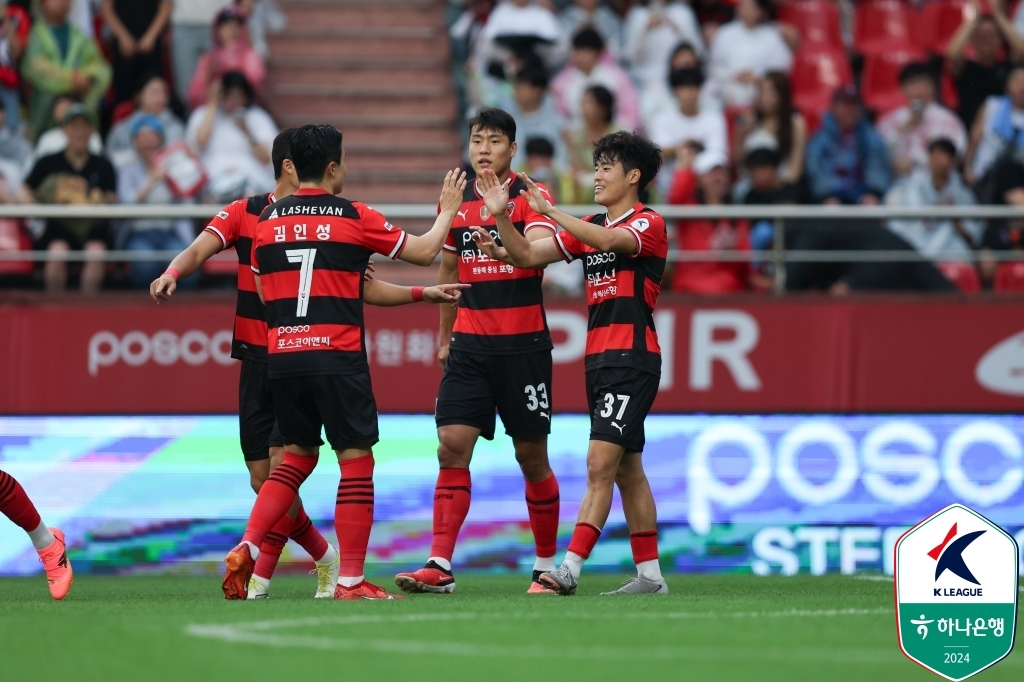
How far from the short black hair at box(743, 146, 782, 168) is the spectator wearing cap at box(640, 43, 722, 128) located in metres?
1.14

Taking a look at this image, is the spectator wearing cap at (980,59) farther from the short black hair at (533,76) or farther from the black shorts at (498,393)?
the black shorts at (498,393)

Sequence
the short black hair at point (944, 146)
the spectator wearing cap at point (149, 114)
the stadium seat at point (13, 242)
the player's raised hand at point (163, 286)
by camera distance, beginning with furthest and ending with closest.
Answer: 1. the spectator wearing cap at point (149, 114)
2. the short black hair at point (944, 146)
3. the stadium seat at point (13, 242)
4. the player's raised hand at point (163, 286)

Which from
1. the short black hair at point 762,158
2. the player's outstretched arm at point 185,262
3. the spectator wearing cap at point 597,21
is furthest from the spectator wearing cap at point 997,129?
the player's outstretched arm at point 185,262

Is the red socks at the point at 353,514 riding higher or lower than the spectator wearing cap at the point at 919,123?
lower

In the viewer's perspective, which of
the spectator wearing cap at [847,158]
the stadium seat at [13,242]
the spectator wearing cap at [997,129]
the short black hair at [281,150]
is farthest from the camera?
the spectator wearing cap at [997,129]

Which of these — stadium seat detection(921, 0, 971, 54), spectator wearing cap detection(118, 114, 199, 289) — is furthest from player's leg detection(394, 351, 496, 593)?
stadium seat detection(921, 0, 971, 54)

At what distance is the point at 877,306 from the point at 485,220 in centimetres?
507

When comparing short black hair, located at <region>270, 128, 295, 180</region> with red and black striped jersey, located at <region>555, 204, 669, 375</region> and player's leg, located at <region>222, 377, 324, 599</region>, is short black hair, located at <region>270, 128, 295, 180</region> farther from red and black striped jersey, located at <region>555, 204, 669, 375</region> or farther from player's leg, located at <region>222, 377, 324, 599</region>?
red and black striped jersey, located at <region>555, 204, 669, 375</region>

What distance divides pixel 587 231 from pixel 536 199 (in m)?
0.30

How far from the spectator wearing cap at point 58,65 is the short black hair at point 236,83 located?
1131mm

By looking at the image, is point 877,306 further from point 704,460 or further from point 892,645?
point 892,645

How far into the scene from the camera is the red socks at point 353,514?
23.7ft

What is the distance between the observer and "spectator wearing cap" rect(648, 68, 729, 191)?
45.4 ft

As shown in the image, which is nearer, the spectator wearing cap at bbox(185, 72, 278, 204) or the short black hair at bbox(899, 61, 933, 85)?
the spectator wearing cap at bbox(185, 72, 278, 204)
